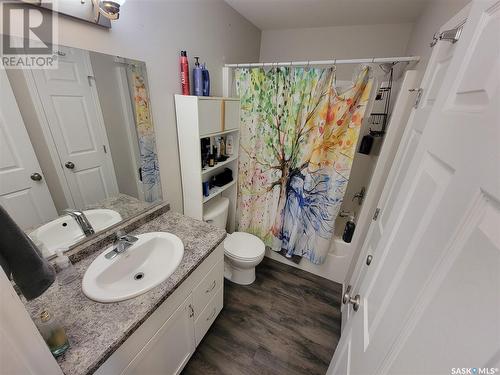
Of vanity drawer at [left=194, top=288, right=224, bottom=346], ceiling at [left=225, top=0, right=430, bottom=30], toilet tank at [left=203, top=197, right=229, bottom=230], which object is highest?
ceiling at [left=225, top=0, right=430, bottom=30]

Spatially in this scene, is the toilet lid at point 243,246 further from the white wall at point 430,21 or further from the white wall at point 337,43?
the white wall at point 337,43

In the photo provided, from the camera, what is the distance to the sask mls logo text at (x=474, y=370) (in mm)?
254

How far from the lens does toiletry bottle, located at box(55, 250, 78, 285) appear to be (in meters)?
0.93

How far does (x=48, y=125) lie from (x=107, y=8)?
55cm

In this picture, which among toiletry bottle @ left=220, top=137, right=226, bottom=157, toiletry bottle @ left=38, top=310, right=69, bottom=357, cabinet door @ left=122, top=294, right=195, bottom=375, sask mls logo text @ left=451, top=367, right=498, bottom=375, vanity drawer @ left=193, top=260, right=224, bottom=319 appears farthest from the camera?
toiletry bottle @ left=220, top=137, right=226, bottom=157

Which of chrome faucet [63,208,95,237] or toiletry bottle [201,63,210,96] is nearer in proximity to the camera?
chrome faucet [63,208,95,237]

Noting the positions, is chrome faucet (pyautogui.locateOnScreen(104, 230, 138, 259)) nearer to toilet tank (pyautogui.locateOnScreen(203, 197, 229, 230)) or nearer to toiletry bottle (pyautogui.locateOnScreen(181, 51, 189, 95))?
toilet tank (pyautogui.locateOnScreen(203, 197, 229, 230))

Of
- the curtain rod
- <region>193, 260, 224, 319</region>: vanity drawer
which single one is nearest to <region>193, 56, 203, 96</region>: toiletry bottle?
the curtain rod

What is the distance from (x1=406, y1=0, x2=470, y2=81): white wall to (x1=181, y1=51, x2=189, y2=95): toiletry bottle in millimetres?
1361

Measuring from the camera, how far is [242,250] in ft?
5.96

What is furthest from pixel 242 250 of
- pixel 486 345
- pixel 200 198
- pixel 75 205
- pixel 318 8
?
pixel 318 8

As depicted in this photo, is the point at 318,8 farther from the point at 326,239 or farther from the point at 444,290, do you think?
the point at 444,290

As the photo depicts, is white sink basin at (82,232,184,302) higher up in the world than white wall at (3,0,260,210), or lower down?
lower down

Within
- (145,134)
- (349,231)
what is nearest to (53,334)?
(145,134)
